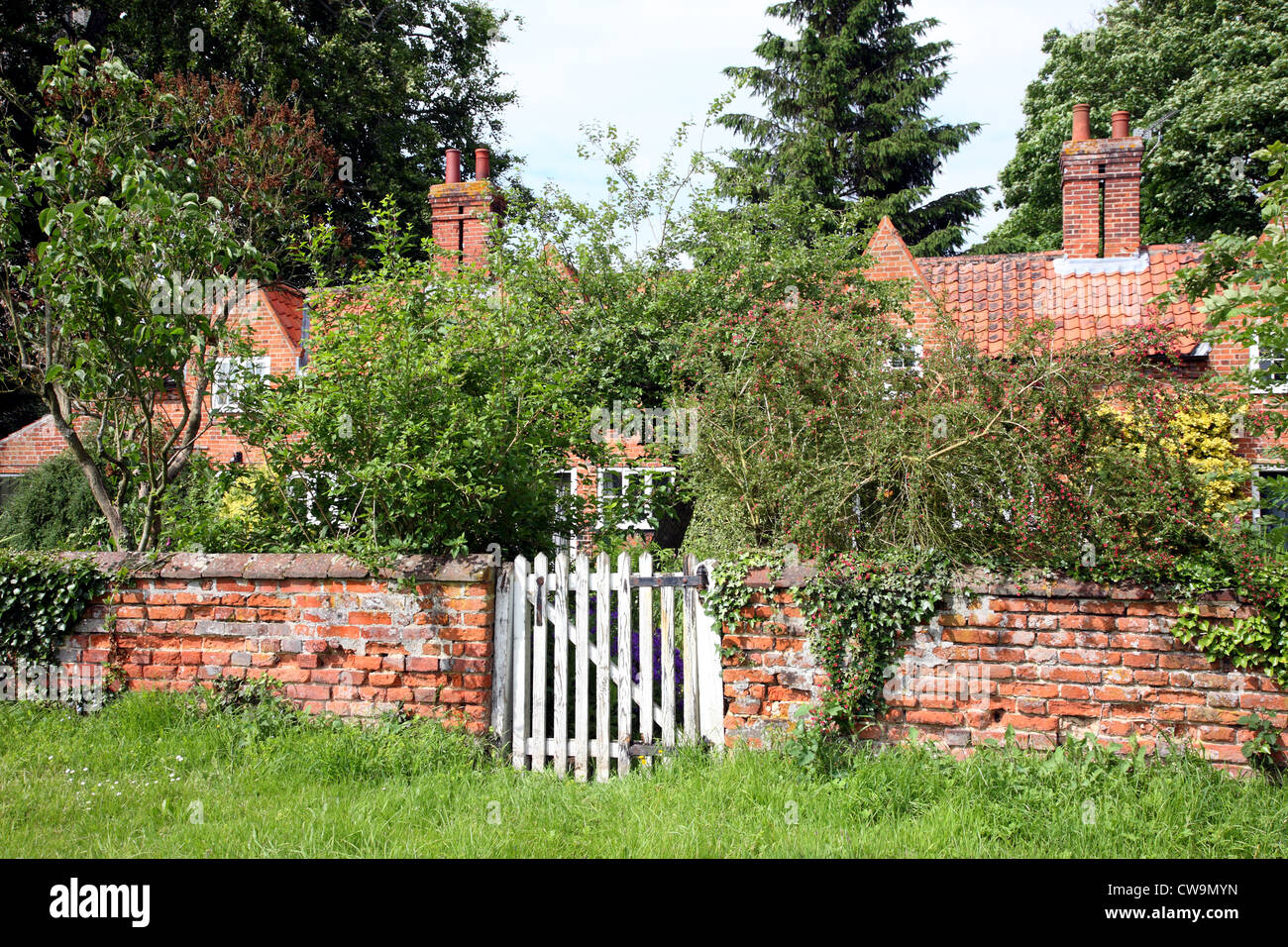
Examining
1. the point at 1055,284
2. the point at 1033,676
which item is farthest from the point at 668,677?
the point at 1055,284

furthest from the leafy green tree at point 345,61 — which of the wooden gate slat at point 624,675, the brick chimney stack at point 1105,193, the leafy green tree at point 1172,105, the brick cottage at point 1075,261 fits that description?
the leafy green tree at point 1172,105

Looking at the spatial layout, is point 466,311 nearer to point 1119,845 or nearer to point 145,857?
point 145,857

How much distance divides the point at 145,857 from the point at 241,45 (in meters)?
18.7

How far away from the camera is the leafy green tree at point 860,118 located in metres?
25.2

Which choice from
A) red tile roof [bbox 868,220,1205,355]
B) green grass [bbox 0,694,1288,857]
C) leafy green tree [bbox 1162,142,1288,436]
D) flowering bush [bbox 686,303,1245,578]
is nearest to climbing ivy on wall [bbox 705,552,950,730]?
flowering bush [bbox 686,303,1245,578]

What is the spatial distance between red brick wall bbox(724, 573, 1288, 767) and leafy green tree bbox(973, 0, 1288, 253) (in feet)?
57.7

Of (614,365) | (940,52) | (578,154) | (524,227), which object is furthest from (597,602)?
(940,52)

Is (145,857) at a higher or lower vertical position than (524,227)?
lower

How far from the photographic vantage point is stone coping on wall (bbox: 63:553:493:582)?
519 centimetres

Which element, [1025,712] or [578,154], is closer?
[1025,712]

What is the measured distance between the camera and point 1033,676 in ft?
15.6

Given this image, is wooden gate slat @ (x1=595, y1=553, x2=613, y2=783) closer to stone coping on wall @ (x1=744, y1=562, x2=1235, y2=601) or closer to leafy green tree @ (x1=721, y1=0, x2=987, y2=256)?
stone coping on wall @ (x1=744, y1=562, x2=1235, y2=601)

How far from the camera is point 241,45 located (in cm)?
1791

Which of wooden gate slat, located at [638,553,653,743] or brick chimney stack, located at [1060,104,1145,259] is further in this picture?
brick chimney stack, located at [1060,104,1145,259]
